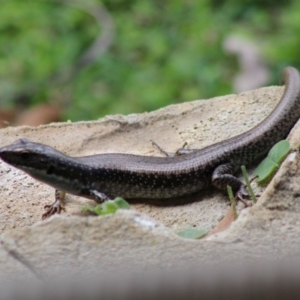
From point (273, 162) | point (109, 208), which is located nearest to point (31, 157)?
point (109, 208)

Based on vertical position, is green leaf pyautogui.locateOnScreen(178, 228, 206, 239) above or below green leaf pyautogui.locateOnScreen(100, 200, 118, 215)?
below

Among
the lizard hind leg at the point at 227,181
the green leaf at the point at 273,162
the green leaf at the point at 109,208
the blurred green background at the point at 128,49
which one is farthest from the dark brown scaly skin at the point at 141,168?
the blurred green background at the point at 128,49

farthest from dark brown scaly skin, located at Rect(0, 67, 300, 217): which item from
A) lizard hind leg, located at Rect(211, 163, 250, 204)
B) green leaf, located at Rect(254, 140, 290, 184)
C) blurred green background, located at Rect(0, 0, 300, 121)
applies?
blurred green background, located at Rect(0, 0, 300, 121)

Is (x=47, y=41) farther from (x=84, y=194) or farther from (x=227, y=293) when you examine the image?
(x=227, y=293)

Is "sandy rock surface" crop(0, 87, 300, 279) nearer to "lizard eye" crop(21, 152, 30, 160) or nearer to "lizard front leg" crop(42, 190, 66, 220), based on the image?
"lizard front leg" crop(42, 190, 66, 220)

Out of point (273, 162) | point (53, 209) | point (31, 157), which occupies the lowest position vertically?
point (53, 209)

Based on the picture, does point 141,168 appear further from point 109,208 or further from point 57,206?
point 109,208

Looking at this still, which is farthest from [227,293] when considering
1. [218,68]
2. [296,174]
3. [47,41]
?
[47,41]
